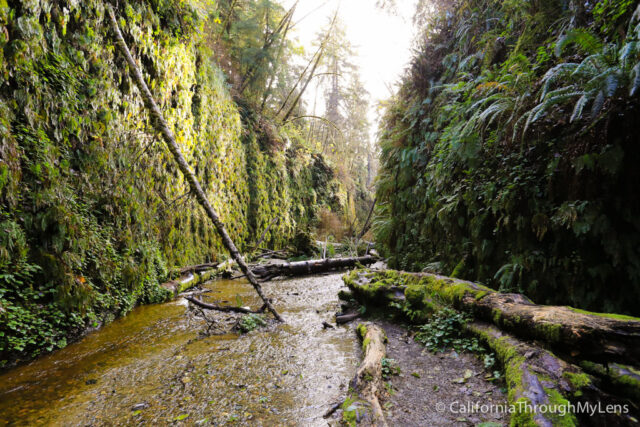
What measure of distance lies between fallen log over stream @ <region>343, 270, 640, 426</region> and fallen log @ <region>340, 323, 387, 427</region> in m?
0.76

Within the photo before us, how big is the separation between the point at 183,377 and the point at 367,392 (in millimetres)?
1762

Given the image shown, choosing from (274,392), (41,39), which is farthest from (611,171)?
(41,39)

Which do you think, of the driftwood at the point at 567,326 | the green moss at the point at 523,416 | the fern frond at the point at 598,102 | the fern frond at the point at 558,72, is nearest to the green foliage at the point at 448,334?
the driftwood at the point at 567,326

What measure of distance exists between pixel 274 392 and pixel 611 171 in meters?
3.37

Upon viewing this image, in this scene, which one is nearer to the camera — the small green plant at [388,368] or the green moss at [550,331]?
the green moss at [550,331]

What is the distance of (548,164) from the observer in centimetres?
304

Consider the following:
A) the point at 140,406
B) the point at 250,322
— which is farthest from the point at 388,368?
the point at 250,322

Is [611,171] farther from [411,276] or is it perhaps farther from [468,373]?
[411,276]

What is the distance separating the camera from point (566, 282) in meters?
2.83

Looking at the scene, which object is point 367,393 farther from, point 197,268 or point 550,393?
point 197,268

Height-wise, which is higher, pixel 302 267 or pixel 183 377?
pixel 183 377

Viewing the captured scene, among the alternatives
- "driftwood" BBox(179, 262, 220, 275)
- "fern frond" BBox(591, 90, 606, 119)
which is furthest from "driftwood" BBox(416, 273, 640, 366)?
"driftwood" BBox(179, 262, 220, 275)

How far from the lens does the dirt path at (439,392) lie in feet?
5.91

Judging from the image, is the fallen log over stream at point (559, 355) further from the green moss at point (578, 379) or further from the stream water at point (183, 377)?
the stream water at point (183, 377)
